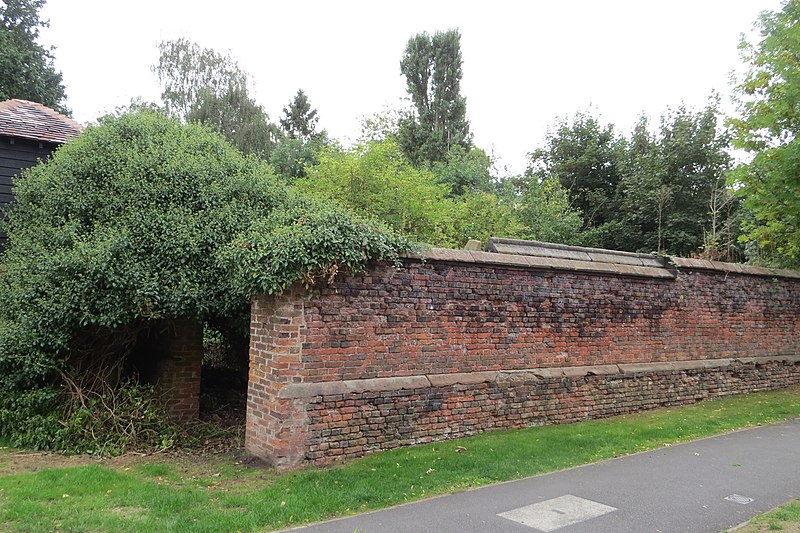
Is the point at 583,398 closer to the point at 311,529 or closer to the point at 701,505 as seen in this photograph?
the point at 701,505

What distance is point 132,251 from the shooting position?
24.3 ft

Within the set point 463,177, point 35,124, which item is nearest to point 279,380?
point 35,124

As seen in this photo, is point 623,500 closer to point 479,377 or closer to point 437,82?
point 479,377

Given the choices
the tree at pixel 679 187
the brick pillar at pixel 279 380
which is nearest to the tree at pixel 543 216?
the tree at pixel 679 187

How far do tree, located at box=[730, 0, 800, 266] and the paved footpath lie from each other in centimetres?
693

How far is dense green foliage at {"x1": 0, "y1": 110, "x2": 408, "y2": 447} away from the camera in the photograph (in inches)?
262

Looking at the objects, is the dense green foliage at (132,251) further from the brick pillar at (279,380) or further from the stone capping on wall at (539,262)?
the stone capping on wall at (539,262)

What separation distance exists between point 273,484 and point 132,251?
11.9ft

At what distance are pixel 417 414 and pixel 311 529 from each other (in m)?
2.73

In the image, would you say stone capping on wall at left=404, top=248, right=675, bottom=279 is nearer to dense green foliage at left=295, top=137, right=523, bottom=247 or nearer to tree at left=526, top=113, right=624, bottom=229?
dense green foliage at left=295, top=137, right=523, bottom=247

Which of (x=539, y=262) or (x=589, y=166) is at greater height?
(x=589, y=166)

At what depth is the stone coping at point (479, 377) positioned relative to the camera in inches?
253

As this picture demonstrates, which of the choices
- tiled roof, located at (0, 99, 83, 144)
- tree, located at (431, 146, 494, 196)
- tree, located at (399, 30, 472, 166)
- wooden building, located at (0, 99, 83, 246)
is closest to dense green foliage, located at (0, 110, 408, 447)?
wooden building, located at (0, 99, 83, 246)

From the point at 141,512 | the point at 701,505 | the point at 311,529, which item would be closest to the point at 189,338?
the point at 141,512
